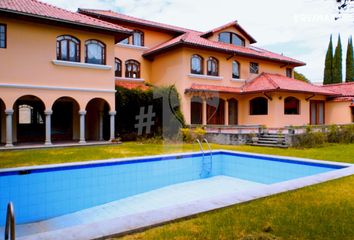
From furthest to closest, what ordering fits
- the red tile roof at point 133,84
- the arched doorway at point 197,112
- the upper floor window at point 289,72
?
the upper floor window at point 289,72, the arched doorway at point 197,112, the red tile roof at point 133,84

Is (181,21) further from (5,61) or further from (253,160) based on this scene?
(253,160)

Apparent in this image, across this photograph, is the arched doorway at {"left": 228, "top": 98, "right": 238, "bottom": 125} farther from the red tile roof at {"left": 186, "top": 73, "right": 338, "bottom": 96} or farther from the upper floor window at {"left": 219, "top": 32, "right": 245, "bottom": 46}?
the upper floor window at {"left": 219, "top": 32, "right": 245, "bottom": 46}

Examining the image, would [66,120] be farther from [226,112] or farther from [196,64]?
[226,112]

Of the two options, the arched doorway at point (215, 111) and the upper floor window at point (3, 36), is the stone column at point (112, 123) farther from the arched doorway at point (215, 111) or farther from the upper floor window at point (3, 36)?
the arched doorway at point (215, 111)

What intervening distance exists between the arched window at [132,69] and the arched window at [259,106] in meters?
10.9

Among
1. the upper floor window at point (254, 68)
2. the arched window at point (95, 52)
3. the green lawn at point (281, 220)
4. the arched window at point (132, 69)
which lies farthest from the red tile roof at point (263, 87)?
the green lawn at point (281, 220)

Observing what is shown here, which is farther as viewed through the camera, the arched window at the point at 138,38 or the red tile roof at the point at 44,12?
the arched window at the point at 138,38

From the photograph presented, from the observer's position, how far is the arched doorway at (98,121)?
21125mm

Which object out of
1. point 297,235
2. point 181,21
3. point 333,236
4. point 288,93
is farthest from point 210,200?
point 181,21

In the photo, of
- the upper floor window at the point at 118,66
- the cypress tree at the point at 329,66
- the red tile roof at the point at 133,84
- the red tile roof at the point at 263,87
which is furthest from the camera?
the cypress tree at the point at 329,66

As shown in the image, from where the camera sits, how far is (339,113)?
30.6 meters

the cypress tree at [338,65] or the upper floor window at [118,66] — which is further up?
the cypress tree at [338,65]

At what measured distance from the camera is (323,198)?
257 inches

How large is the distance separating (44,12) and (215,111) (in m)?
15.8
